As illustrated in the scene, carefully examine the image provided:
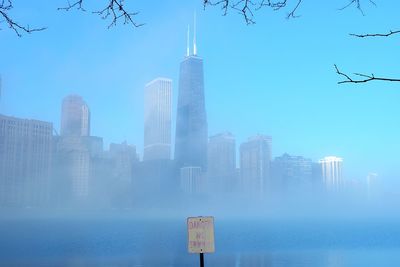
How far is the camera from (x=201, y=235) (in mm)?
3791

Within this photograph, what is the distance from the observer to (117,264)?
3831cm

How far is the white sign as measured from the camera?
3.77 meters

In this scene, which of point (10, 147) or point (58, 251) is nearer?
point (58, 251)

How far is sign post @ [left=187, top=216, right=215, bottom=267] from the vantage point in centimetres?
377

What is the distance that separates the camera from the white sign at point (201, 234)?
148 inches

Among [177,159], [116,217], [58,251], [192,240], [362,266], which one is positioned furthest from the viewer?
[116,217]

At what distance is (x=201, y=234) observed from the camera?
3793 mm

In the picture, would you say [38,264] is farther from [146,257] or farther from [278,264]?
[278,264]

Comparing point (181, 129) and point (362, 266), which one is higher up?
point (181, 129)

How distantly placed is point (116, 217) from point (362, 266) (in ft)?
530

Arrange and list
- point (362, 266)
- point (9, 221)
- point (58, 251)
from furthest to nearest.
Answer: point (9, 221), point (58, 251), point (362, 266)

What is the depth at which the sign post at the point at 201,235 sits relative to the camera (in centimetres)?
377

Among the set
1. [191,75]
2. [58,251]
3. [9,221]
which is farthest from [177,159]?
[58,251]

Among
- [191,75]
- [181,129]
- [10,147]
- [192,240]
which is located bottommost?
[192,240]
